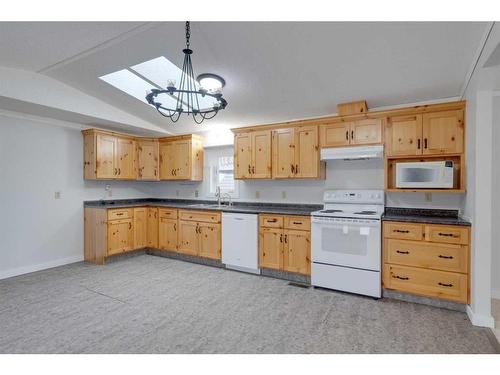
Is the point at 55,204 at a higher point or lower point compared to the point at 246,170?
lower

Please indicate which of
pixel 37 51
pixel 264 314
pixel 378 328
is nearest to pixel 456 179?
pixel 378 328

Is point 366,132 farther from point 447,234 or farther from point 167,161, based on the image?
point 167,161

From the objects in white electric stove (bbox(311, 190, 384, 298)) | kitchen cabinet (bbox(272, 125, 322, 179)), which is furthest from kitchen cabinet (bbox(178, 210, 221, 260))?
white electric stove (bbox(311, 190, 384, 298))

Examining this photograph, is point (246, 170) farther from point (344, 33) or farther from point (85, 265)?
point (85, 265)

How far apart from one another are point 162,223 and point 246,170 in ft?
6.37

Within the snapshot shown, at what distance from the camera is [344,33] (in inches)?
102

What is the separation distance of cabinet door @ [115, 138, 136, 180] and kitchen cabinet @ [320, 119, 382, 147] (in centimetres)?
360

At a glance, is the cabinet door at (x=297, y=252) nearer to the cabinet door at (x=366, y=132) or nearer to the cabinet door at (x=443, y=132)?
the cabinet door at (x=366, y=132)

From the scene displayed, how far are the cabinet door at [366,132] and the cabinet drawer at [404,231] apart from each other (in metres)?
1.07

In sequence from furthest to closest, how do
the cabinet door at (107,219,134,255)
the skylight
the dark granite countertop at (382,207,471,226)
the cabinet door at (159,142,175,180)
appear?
the cabinet door at (159,142,175,180), the cabinet door at (107,219,134,255), the skylight, the dark granite countertop at (382,207,471,226)

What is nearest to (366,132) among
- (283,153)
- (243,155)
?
(283,153)

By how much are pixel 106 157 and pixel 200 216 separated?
202 centimetres

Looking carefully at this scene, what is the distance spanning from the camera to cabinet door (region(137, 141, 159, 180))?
218 inches

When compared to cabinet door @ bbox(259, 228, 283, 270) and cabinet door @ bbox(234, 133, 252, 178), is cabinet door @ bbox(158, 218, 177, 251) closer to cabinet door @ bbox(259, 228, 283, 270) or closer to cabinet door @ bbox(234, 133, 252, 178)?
cabinet door @ bbox(234, 133, 252, 178)
